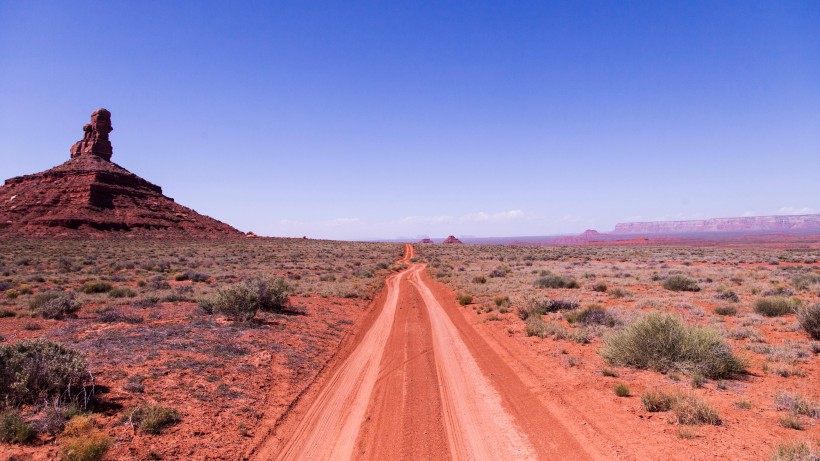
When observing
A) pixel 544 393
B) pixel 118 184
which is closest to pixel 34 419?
pixel 544 393

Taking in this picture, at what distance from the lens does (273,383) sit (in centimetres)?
844

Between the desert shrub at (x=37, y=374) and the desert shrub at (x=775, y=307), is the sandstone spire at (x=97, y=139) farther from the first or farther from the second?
the desert shrub at (x=775, y=307)

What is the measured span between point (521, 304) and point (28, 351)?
15240 millimetres

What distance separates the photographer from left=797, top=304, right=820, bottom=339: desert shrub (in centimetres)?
1113

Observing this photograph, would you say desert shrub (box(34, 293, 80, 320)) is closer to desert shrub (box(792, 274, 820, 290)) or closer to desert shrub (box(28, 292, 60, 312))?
desert shrub (box(28, 292, 60, 312))

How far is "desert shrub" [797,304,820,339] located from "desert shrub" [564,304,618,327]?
503 cm

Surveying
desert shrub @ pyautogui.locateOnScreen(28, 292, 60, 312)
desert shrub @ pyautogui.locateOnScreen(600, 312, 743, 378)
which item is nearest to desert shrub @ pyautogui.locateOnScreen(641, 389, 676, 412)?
desert shrub @ pyautogui.locateOnScreen(600, 312, 743, 378)

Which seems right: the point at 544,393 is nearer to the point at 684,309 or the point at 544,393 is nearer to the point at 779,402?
the point at 779,402

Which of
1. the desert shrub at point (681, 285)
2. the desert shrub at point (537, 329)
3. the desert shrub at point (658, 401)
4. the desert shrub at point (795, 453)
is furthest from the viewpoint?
the desert shrub at point (681, 285)

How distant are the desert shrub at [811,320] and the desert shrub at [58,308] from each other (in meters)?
24.0

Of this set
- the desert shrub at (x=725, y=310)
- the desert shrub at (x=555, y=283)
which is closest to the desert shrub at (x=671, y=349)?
the desert shrub at (x=725, y=310)

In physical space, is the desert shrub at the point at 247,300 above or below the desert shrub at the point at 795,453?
above

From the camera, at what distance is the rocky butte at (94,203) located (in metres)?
63.6

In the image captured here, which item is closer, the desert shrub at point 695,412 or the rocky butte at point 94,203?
the desert shrub at point 695,412
